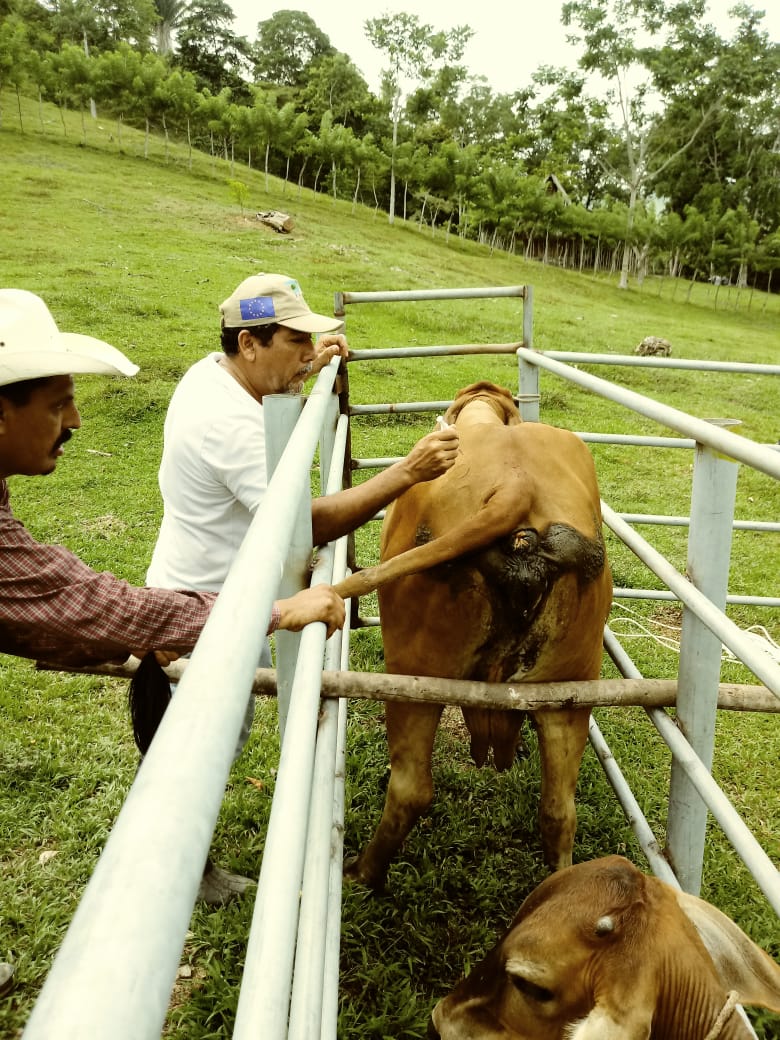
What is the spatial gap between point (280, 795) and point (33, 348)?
3.42ft

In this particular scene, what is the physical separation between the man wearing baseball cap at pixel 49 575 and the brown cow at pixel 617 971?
0.66 metres

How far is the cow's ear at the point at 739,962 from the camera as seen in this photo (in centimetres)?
124

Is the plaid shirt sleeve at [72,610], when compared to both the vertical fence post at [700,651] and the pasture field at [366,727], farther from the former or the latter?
the pasture field at [366,727]

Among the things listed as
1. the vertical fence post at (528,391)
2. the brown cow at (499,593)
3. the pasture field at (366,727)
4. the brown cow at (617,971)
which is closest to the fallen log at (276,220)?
the pasture field at (366,727)

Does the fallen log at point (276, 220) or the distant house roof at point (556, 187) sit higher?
the distant house roof at point (556, 187)

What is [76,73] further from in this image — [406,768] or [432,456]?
[406,768]

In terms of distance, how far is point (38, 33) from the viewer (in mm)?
41438

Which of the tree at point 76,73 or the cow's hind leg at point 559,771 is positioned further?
the tree at point 76,73

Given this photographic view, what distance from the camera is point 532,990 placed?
131cm

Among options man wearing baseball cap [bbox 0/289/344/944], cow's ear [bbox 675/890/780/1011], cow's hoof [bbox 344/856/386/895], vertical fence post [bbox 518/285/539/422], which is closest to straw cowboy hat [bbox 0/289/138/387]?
man wearing baseball cap [bbox 0/289/344/944]

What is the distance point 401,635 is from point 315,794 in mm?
870

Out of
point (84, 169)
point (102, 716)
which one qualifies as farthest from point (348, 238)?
point (102, 716)

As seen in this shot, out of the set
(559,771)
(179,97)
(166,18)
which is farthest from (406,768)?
(166,18)

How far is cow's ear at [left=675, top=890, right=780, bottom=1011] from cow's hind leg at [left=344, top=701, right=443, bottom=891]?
904 mm
